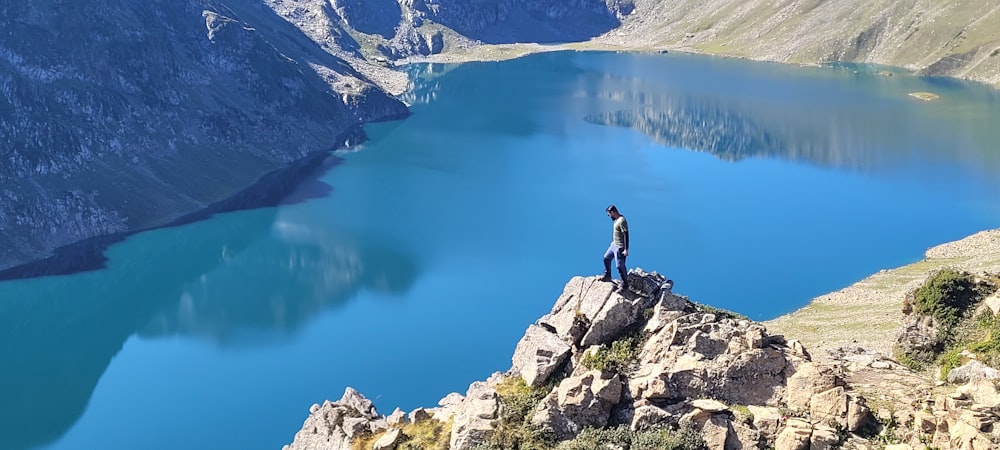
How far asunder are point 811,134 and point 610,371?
155990mm

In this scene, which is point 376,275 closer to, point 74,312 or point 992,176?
point 74,312

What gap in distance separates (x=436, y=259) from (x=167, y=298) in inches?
1157

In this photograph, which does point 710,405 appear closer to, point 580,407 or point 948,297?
point 580,407

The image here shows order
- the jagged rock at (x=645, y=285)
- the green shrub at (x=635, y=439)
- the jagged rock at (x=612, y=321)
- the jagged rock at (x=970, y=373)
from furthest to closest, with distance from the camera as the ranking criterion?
the jagged rock at (x=645, y=285) → the jagged rock at (x=612, y=321) → the jagged rock at (x=970, y=373) → the green shrub at (x=635, y=439)

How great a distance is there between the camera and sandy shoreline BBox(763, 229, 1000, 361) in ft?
213

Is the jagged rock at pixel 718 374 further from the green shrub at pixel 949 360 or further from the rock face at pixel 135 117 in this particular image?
the rock face at pixel 135 117

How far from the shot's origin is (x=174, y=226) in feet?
414

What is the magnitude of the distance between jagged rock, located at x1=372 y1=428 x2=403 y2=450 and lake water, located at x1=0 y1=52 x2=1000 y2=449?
112ft

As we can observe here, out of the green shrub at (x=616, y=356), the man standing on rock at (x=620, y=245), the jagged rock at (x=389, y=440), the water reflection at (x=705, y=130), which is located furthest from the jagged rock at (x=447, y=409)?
the water reflection at (x=705, y=130)

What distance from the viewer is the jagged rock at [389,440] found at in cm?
2992

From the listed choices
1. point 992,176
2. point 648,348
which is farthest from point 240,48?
point 648,348

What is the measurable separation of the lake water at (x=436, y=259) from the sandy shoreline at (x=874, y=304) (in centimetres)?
316

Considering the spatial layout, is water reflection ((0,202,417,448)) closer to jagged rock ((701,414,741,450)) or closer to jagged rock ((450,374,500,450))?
jagged rock ((450,374,500,450))

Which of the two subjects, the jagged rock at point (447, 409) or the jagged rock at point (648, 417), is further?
the jagged rock at point (447, 409)
